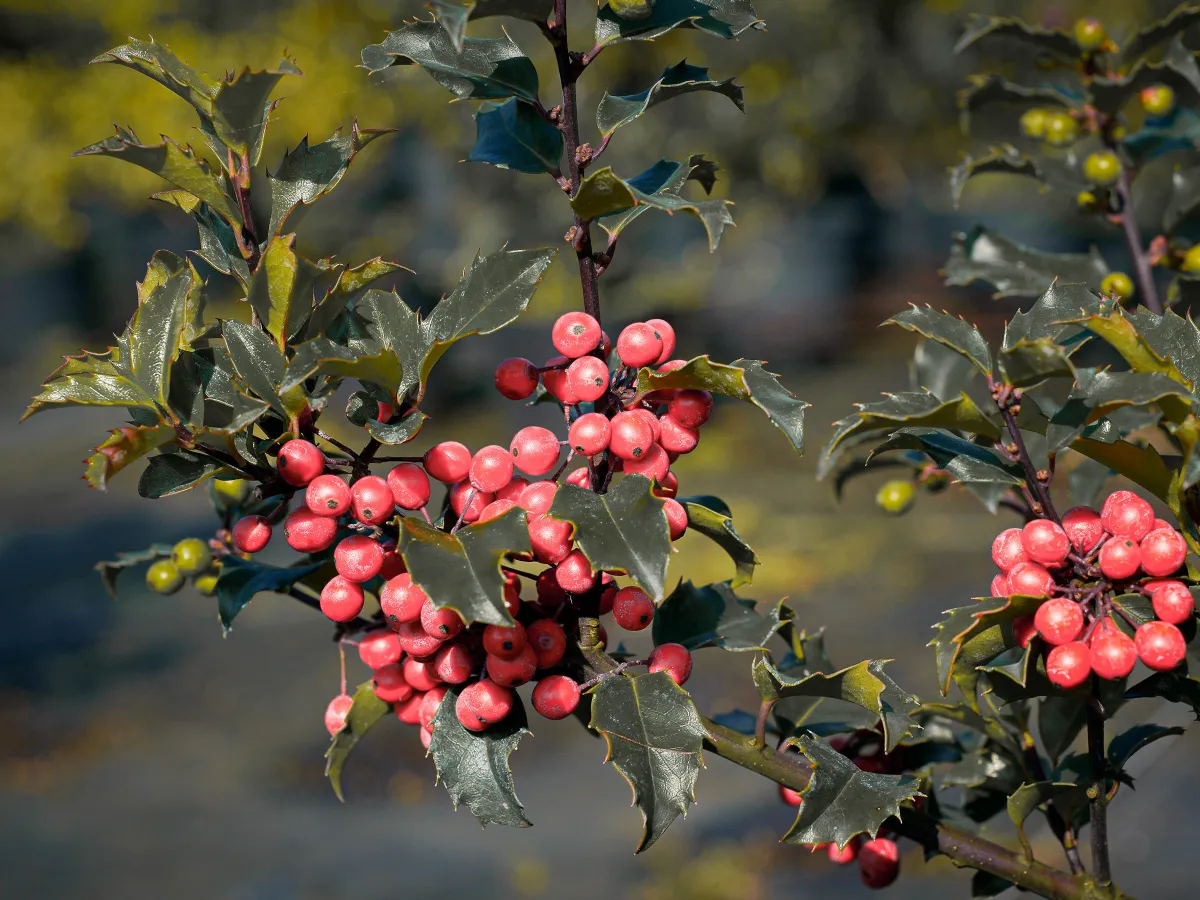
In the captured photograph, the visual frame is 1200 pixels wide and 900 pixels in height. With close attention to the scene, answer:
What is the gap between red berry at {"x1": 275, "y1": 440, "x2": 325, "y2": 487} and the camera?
0.71 m

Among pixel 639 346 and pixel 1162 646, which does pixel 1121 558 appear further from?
pixel 639 346

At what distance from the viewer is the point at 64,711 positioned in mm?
3916

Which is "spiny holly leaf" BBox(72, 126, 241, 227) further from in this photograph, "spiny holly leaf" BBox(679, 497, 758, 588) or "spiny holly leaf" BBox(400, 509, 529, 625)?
"spiny holly leaf" BBox(679, 497, 758, 588)

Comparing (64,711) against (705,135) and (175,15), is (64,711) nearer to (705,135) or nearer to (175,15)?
(705,135)

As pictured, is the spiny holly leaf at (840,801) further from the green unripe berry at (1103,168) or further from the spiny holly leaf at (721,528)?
the green unripe berry at (1103,168)

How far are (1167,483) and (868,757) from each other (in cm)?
38

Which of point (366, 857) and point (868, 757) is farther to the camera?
point (366, 857)

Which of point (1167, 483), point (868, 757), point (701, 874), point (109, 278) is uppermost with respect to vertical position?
point (1167, 483)

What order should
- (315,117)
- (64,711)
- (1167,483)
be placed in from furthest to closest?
(315,117) < (64,711) < (1167,483)

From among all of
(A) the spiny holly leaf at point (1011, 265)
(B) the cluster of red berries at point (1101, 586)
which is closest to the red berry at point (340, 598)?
(B) the cluster of red berries at point (1101, 586)

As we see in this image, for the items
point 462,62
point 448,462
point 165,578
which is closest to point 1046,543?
point 448,462

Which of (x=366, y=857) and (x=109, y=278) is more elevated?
(x=366, y=857)

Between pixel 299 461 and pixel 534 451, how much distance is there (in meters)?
0.16

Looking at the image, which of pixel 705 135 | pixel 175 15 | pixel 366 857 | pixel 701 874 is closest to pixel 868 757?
pixel 701 874
